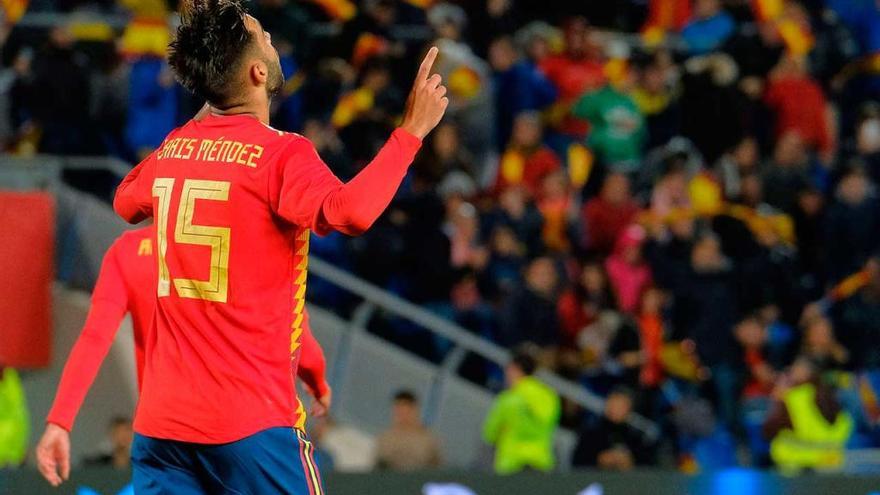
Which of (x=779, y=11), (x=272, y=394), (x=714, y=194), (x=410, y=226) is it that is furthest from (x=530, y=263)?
(x=272, y=394)

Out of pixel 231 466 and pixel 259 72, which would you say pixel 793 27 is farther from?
pixel 231 466

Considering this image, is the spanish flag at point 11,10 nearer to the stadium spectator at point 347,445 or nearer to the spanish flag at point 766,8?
the stadium spectator at point 347,445

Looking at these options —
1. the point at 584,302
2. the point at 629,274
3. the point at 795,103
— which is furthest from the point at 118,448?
the point at 795,103

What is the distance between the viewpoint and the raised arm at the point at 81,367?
469cm

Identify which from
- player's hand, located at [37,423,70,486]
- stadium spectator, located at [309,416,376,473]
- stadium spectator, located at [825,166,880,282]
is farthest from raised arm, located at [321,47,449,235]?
stadium spectator, located at [825,166,880,282]

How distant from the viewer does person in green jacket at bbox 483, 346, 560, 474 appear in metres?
11.2

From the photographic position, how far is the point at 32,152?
12781mm

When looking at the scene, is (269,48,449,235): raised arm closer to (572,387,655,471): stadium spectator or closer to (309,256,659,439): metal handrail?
(572,387,655,471): stadium spectator

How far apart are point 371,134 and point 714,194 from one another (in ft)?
9.07

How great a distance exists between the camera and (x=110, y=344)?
529 cm

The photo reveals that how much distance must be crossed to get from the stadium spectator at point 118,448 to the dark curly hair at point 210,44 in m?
6.12

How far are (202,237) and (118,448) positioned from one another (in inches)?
251

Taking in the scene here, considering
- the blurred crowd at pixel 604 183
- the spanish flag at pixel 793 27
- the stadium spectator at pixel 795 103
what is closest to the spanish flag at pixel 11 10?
the blurred crowd at pixel 604 183

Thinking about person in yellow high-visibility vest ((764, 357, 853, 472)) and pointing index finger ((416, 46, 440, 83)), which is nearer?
pointing index finger ((416, 46, 440, 83))
